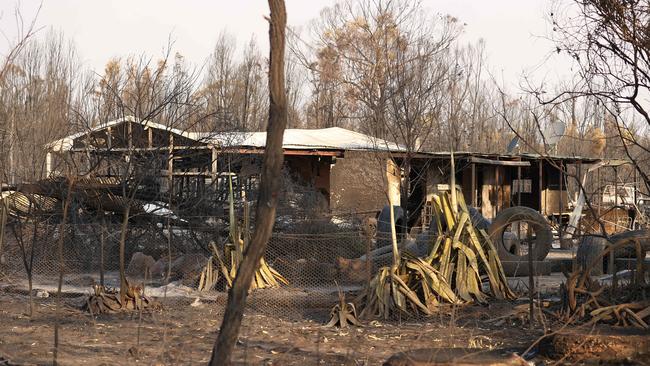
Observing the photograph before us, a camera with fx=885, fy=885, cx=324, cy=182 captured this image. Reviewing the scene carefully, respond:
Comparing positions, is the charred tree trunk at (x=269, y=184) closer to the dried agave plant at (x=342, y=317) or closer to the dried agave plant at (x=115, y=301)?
the dried agave plant at (x=342, y=317)

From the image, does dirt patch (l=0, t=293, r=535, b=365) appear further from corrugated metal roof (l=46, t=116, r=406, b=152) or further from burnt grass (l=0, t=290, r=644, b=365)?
corrugated metal roof (l=46, t=116, r=406, b=152)

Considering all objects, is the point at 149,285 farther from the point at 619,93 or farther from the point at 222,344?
the point at 222,344

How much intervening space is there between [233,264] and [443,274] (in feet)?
11.0

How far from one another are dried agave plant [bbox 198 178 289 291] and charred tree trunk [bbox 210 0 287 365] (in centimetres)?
788

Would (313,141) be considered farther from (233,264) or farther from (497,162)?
(233,264)

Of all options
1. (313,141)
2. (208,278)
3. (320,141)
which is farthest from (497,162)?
(208,278)

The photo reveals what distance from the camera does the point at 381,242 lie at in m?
17.3

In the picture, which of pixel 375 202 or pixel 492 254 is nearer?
pixel 492 254

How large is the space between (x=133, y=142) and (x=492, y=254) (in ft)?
27.0

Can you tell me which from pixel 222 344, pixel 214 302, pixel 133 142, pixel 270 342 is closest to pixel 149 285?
pixel 214 302

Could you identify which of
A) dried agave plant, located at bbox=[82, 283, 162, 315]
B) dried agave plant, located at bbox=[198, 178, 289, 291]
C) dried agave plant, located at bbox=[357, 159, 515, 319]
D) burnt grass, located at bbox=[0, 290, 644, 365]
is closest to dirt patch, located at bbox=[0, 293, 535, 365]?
burnt grass, located at bbox=[0, 290, 644, 365]

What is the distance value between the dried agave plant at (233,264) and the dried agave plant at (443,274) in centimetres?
233

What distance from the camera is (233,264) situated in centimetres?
1370

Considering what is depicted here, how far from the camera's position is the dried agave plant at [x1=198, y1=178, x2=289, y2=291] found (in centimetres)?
1360
